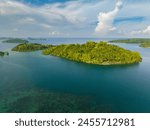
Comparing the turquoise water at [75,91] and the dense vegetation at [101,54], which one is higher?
the dense vegetation at [101,54]

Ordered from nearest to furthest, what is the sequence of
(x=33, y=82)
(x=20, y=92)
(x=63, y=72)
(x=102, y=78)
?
(x=20, y=92)
(x=33, y=82)
(x=102, y=78)
(x=63, y=72)

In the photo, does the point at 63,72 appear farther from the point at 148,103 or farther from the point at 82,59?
the point at 148,103

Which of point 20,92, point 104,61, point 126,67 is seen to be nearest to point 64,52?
point 104,61

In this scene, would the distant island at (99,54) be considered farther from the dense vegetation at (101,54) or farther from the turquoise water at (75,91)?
the turquoise water at (75,91)

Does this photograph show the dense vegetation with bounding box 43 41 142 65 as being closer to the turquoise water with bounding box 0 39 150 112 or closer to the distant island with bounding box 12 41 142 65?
the distant island with bounding box 12 41 142 65

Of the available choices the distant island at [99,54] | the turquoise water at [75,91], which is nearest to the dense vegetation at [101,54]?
the distant island at [99,54]

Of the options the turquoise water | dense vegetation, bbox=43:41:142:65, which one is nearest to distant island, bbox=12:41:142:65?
dense vegetation, bbox=43:41:142:65
